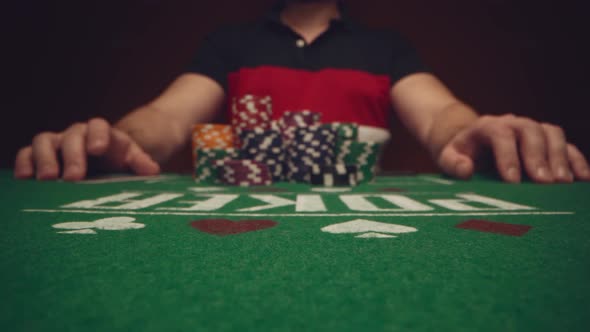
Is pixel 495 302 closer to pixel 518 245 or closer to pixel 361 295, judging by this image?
pixel 361 295

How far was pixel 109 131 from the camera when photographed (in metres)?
1.95

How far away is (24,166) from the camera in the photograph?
1.93m

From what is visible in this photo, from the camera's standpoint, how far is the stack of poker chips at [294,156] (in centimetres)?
183

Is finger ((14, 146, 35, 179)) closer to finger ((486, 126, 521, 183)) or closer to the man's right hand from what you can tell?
the man's right hand

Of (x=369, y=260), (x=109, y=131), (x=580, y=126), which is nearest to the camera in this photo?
(x=369, y=260)

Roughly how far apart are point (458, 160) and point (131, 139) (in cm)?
203

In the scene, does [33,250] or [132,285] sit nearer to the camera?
[132,285]

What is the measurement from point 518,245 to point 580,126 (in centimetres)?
401

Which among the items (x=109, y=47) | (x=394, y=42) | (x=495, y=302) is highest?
(x=109, y=47)

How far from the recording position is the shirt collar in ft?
9.86

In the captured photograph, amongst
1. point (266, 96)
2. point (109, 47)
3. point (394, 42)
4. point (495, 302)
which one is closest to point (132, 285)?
point (495, 302)

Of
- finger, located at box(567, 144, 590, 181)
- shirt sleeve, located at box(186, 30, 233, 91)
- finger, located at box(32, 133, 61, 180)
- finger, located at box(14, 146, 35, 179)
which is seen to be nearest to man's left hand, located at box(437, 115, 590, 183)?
finger, located at box(567, 144, 590, 181)

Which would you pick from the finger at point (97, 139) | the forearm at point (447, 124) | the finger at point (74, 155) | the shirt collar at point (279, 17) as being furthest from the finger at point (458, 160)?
the finger at point (74, 155)

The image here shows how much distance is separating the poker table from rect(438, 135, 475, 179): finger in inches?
33.3
